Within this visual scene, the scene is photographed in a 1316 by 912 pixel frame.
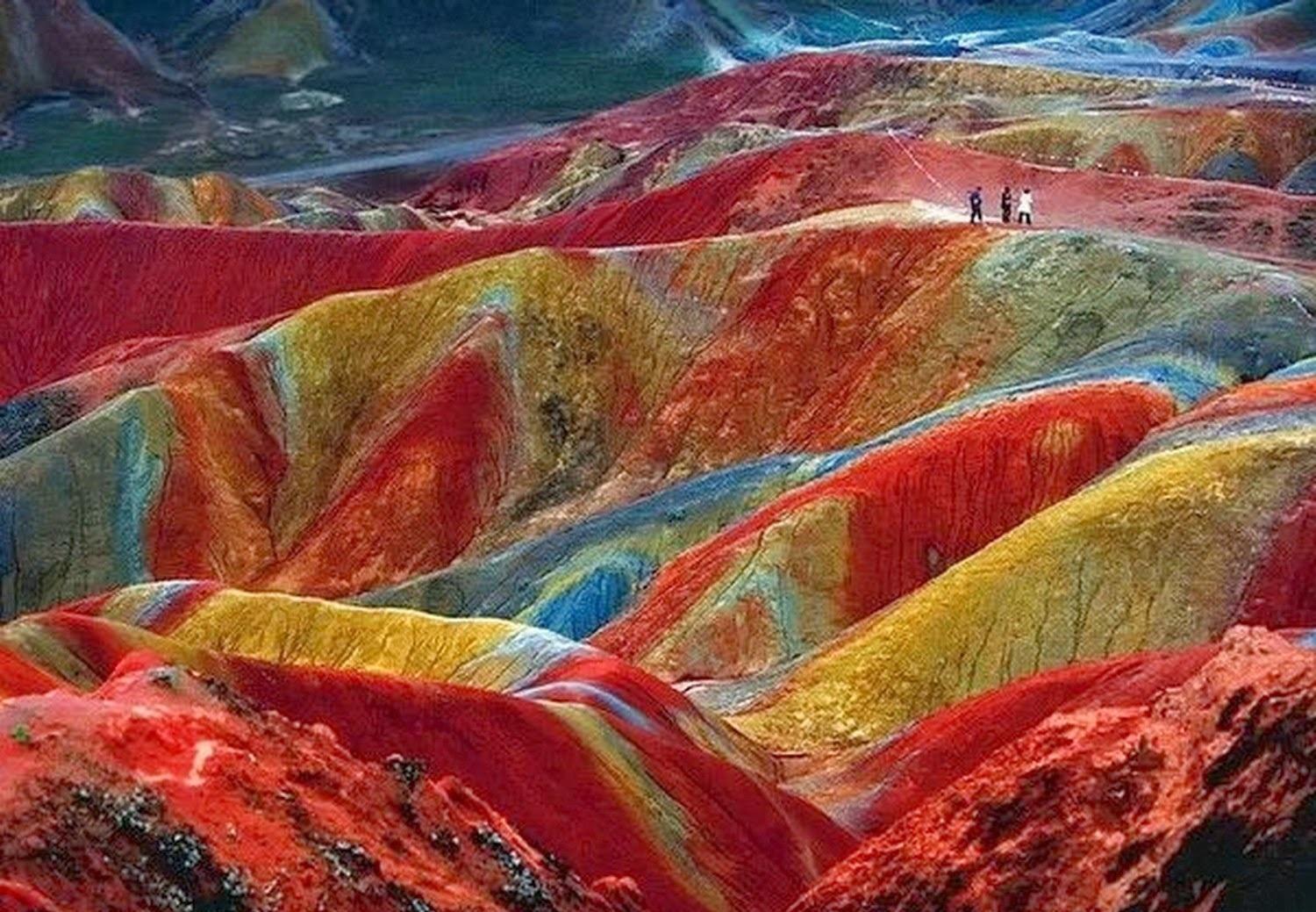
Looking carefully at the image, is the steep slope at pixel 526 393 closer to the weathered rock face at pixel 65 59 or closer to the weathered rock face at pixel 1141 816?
the weathered rock face at pixel 1141 816

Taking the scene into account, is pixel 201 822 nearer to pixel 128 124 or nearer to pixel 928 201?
pixel 928 201

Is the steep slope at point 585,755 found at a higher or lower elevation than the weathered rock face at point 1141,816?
lower

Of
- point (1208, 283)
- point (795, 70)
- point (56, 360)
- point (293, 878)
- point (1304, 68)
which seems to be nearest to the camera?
point (293, 878)

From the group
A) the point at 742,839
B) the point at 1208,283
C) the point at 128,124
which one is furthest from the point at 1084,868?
the point at 128,124

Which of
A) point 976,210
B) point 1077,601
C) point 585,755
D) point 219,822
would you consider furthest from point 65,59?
point 219,822

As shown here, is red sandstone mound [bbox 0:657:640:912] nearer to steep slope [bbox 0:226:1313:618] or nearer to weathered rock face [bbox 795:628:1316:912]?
weathered rock face [bbox 795:628:1316:912]

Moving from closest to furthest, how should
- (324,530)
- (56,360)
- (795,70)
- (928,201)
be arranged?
(324,530) < (928,201) < (56,360) < (795,70)

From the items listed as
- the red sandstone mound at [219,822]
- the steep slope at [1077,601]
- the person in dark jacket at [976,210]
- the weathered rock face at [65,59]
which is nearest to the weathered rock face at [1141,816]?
the red sandstone mound at [219,822]
